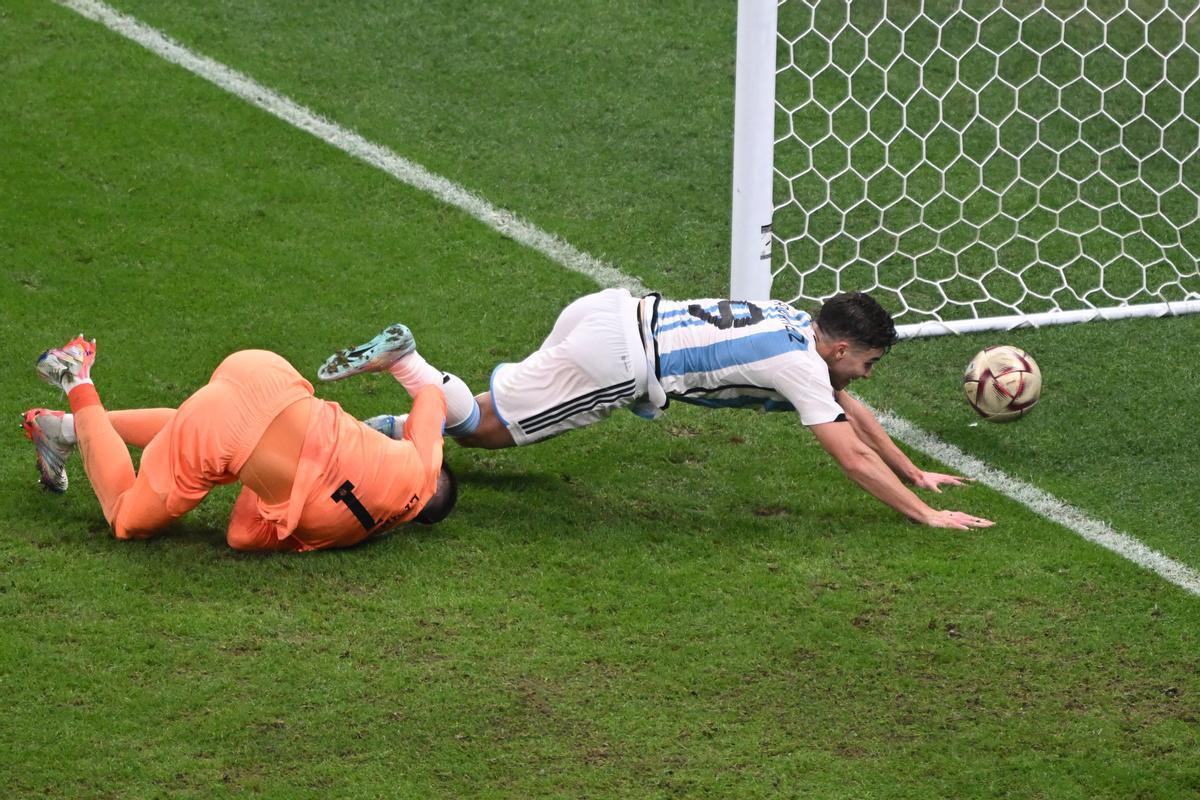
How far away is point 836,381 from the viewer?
19.1ft

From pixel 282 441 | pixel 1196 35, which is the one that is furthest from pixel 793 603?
pixel 1196 35

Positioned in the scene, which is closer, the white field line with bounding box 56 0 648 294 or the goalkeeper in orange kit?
the goalkeeper in orange kit

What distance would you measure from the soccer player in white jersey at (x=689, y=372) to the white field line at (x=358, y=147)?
1.56 metres

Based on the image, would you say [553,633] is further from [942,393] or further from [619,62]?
[619,62]

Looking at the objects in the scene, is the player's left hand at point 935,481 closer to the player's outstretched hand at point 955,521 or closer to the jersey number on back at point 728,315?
the player's outstretched hand at point 955,521

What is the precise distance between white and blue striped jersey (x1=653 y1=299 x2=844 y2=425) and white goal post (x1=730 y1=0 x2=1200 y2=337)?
3.56ft

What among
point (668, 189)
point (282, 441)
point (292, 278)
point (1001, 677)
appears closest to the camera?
point (1001, 677)

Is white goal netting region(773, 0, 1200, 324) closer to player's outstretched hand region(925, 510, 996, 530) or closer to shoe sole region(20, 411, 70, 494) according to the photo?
player's outstretched hand region(925, 510, 996, 530)

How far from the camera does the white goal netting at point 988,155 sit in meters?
7.65

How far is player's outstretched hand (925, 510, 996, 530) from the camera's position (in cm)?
571

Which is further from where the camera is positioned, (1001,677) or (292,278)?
(292,278)

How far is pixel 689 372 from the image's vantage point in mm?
5781

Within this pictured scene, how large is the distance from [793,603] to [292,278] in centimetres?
315

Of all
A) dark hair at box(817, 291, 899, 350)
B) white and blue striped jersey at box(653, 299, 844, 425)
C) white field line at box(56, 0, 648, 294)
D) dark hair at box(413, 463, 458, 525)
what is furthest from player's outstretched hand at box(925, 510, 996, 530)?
white field line at box(56, 0, 648, 294)
